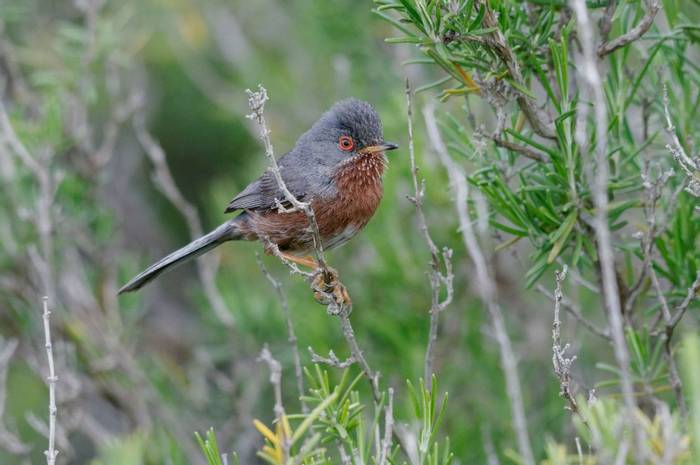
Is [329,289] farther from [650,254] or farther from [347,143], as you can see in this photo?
[650,254]

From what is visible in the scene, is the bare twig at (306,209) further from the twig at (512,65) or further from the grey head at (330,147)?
the grey head at (330,147)

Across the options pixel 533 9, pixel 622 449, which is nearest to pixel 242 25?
pixel 533 9

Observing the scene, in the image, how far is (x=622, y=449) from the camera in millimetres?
1609

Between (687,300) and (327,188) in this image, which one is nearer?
(687,300)

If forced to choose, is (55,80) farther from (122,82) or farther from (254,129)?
(122,82)

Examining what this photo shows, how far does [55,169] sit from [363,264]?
199 centimetres

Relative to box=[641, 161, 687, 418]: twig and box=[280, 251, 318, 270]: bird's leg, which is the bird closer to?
box=[280, 251, 318, 270]: bird's leg

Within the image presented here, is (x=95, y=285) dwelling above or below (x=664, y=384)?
above

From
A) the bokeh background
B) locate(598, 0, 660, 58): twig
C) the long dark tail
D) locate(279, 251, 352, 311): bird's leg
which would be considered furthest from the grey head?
locate(598, 0, 660, 58): twig

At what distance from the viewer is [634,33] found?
9.02 ft

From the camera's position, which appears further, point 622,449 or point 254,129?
point 254,129

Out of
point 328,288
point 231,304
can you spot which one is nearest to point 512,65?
point 328,288

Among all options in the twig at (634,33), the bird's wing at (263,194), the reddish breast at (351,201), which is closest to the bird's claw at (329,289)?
the reddish breast at (351,201)

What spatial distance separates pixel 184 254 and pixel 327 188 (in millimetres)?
855
